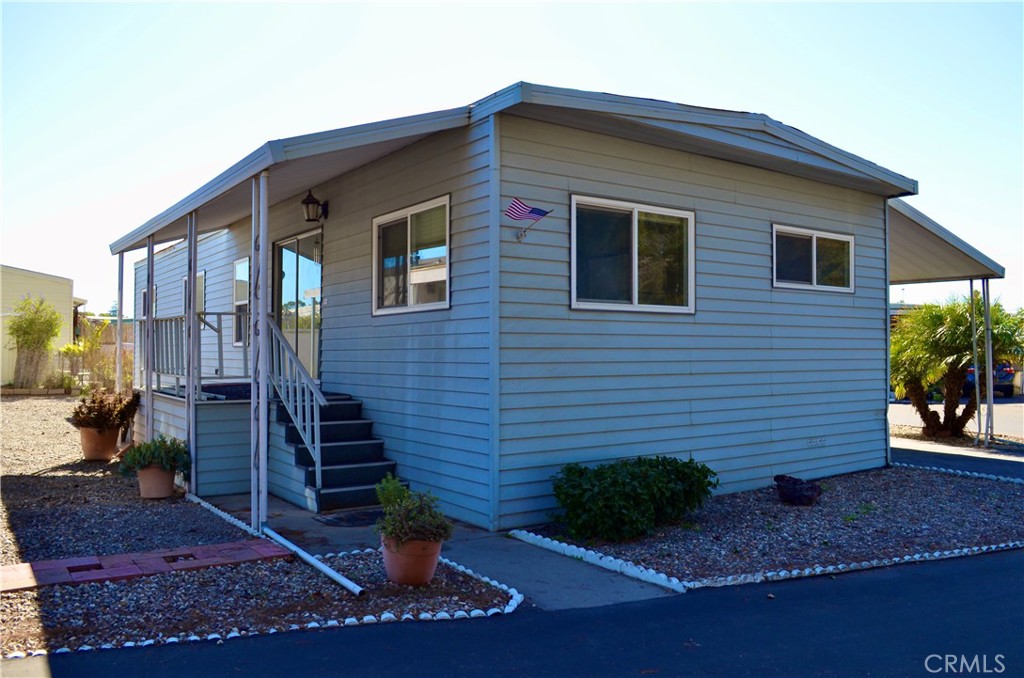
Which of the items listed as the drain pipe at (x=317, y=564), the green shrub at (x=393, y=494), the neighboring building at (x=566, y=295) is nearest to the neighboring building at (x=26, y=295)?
the neighboring building at (x=566, y=295)

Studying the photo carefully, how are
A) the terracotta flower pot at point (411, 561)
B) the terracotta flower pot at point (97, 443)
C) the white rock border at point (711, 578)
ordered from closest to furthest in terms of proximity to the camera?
the terracotta flower pot at point (411, 561), the white rock border at point (711, 578), the terracotta flower pot at point (97, 443)

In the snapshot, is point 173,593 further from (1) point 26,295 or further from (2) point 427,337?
(1) point 26,295

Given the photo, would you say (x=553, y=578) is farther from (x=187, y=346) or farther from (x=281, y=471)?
(x=187, y=346)

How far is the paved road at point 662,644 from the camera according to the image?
3.80m

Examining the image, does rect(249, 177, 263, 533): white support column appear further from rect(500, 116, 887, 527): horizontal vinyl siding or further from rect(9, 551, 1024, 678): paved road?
rect(9, 551, 1024, 678): paved road

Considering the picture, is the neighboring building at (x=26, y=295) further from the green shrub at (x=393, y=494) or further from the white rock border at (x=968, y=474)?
the white rock border at (x=968, y=474)

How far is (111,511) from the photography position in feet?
24.2

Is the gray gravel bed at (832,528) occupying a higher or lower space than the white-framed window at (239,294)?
lower

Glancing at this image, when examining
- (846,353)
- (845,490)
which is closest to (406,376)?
(845,490)

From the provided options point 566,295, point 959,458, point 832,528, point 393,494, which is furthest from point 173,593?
point 959,458

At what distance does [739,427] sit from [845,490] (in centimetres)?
135

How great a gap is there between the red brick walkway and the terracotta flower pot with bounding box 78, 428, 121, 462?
211 inches

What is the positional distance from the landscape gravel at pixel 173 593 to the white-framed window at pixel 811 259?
17.8 ft

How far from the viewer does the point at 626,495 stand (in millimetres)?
6250
